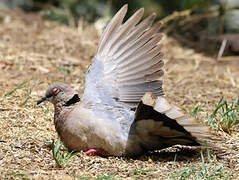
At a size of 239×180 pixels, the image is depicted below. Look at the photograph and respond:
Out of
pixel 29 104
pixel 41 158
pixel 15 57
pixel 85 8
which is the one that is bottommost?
pixel 41 158

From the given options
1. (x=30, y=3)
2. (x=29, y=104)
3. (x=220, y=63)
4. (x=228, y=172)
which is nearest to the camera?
(x=228, y=172)

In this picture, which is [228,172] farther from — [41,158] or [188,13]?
[188,13]

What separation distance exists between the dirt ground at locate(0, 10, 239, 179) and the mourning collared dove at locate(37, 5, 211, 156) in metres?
0.14

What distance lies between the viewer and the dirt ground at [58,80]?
329cm

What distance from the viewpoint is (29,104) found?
466cm

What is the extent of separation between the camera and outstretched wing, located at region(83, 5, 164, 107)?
3924mm

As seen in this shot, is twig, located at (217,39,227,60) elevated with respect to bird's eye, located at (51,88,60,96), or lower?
elevated

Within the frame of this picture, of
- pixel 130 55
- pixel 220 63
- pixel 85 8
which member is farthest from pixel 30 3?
pixel 130 55

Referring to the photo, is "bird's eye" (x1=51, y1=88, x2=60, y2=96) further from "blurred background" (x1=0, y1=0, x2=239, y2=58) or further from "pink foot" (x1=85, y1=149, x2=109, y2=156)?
"blurred background" (x1=0, y1=0, x2=239, y2=58)

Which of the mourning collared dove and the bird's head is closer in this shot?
the mourning collared dove

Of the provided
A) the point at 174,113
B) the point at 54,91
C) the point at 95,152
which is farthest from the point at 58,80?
the point at 174,113

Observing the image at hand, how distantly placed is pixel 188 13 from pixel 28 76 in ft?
11.8

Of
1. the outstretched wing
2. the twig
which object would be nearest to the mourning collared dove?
the outstretched wing

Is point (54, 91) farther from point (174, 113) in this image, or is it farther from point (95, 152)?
point (174, 113)
